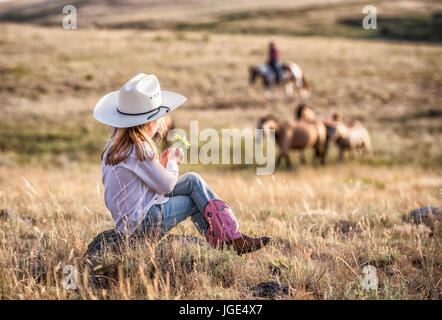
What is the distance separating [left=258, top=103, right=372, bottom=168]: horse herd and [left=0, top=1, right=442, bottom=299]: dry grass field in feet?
1.83

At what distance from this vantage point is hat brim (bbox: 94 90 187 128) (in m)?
3.04

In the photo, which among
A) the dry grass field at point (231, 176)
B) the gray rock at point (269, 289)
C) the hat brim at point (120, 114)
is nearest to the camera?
the gray rock at point (269, 289)

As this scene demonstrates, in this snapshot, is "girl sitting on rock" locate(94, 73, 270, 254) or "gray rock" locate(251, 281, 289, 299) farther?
"girl sitting on rock" locate(94, 73, 270, 254)

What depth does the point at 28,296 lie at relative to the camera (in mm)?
2572

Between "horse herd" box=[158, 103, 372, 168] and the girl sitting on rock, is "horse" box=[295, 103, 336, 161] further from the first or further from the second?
the girl sitting on rock

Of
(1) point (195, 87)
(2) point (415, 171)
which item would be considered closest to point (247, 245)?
(2) point (415, 171)

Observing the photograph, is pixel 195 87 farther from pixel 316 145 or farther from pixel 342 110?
pixel 316 145

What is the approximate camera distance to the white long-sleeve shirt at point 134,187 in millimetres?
3053

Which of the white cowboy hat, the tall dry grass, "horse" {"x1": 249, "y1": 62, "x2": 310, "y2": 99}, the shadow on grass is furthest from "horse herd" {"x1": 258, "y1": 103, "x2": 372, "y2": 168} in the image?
the shadow on grass

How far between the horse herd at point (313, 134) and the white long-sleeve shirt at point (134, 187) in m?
9.38

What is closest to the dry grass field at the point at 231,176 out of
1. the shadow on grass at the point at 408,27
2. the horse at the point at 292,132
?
the horse at the point at 292,132

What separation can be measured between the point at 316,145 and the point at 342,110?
851 cm

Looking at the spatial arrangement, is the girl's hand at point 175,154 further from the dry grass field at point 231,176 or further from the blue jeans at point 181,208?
the dry grass field at point 231,176

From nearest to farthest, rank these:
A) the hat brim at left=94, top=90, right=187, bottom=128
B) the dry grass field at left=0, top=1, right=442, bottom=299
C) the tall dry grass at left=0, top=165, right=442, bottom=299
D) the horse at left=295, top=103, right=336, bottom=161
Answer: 1. the tall dry grass at left=0, top=165, right=442, bottom=299
2. the dry grass field at left=0, top=1, right=442, bottom=299
3. the hat brim at left=94, top=90, right=187, bottom=128
4. the horse at left=295, top=103, right=336, bottom=161
